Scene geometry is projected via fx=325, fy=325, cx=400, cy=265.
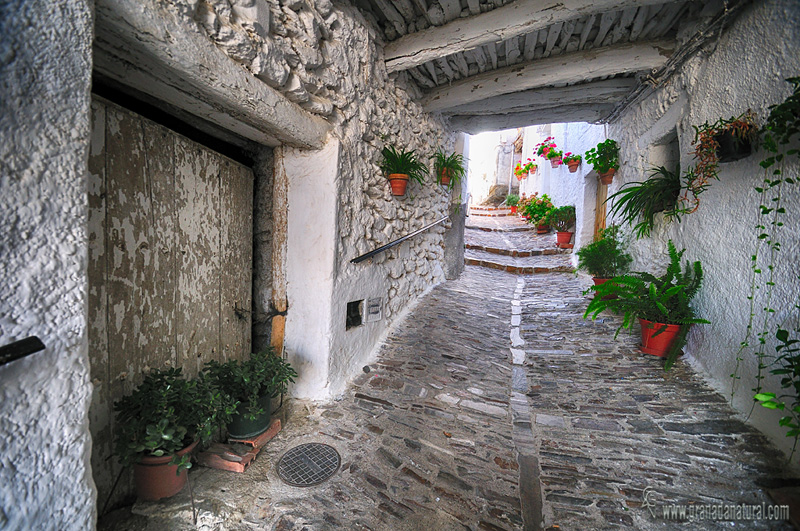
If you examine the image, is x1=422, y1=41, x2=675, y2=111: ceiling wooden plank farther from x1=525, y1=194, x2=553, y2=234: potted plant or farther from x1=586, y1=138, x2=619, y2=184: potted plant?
x1=525, y1=194, x2=553, y2=234: potted plant

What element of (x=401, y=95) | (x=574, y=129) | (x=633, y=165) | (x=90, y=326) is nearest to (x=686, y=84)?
(x=633, y=165)

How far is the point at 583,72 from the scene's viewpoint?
3.00 m

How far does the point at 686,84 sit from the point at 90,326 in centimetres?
422

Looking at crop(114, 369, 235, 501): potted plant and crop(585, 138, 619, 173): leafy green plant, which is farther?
crop(585, 138, 619, 173): leafy green plant

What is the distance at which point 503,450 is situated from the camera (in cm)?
195

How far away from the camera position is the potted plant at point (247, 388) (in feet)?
5.96

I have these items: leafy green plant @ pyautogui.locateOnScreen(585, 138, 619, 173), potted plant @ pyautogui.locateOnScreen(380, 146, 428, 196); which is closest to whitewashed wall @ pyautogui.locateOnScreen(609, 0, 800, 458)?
leafy green plant @ pyautogui.locateOnScreen(585, 138, 619, 173)

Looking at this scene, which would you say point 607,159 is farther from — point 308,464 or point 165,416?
point 165,416

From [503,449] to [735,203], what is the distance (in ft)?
7.21

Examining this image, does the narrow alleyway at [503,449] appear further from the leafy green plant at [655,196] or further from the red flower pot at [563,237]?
the red flower pot at [563,237]

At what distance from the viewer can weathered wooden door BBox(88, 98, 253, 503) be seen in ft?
4.59

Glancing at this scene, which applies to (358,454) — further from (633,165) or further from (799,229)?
(633,165)

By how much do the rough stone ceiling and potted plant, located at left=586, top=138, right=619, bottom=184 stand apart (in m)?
0.49

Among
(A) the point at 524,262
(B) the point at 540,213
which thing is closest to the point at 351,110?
(A) the point at 524,262
